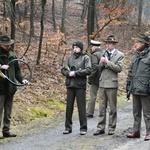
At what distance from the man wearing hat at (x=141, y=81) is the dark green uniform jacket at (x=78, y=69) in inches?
44.4

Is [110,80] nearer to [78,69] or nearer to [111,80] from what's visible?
[111,80]

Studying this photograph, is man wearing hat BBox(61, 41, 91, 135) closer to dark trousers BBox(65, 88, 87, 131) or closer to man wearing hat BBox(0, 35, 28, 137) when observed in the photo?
dark trousers BBox(65, 88, 87, 131)

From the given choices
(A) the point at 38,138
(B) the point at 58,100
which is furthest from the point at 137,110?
(B) the point at 58,100

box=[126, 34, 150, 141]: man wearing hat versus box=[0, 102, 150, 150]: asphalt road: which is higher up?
box=[126, 34, 150, 141]: man wearing hat

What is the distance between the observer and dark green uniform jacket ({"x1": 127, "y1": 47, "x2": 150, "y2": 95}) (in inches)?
300

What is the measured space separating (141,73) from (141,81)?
18 cm

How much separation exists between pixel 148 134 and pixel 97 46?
3825mm

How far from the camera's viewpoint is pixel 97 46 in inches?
420

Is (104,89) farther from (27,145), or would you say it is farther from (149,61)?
(27,145)

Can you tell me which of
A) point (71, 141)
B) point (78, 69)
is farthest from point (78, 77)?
point (71, 141)

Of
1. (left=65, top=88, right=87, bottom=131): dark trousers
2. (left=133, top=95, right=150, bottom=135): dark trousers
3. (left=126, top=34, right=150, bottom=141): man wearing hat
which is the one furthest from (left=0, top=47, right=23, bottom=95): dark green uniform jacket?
(left=133, top=95, right=150, bottom=135): dark trousers

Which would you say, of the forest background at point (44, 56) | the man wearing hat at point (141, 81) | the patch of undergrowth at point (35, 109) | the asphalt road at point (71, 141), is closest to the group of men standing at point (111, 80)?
the man wearing hat at point (141, 81)

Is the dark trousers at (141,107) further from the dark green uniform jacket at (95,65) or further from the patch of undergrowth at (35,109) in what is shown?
the patch of undergrowth at (35,109)

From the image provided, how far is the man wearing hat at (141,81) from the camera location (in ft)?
25.0
